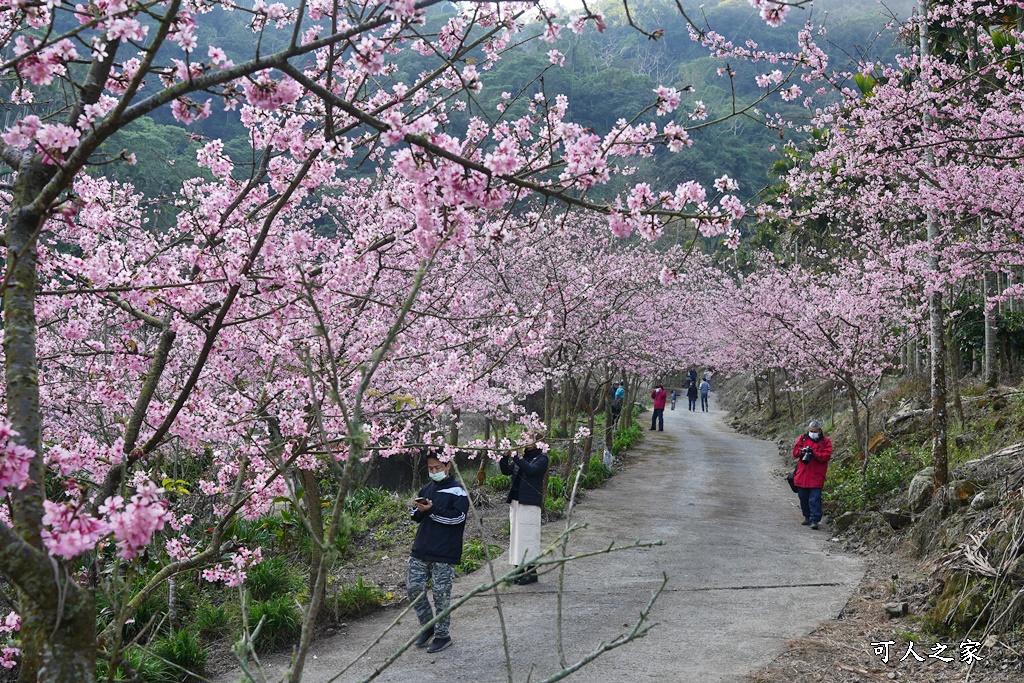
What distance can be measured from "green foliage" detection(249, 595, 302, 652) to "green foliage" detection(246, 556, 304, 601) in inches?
20.4

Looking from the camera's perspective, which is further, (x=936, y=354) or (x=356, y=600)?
(x=936, y=354)

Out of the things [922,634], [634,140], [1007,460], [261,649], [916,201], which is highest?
[916,201]

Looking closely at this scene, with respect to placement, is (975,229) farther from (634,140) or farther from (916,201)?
(634,140)

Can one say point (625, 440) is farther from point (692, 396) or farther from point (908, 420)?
point (692, 396)

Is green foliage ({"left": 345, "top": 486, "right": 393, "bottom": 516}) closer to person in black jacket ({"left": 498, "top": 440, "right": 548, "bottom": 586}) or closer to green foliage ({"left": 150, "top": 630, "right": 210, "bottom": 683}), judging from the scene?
person in black jacket ({"left": 498, "top": 440, "right": 548, "bottom": 586})

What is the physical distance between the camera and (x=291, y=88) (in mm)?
2934

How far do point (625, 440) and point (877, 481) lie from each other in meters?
9.03

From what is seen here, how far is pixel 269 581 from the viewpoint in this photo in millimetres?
8195

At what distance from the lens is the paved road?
623cm

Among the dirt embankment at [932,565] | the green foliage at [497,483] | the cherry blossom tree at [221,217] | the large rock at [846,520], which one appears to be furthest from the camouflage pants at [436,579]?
the green foliage at [497,483]

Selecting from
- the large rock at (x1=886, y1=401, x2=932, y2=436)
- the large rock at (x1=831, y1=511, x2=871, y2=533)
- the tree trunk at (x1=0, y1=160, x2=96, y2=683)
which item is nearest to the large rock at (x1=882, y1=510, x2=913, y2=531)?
the large rock at (x1=831, y1=511, x2=871, y2=533)

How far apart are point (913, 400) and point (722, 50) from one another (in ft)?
38.9

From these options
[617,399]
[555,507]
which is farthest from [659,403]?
[555,507]

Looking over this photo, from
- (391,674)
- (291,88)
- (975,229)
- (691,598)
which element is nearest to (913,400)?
(975,229)
